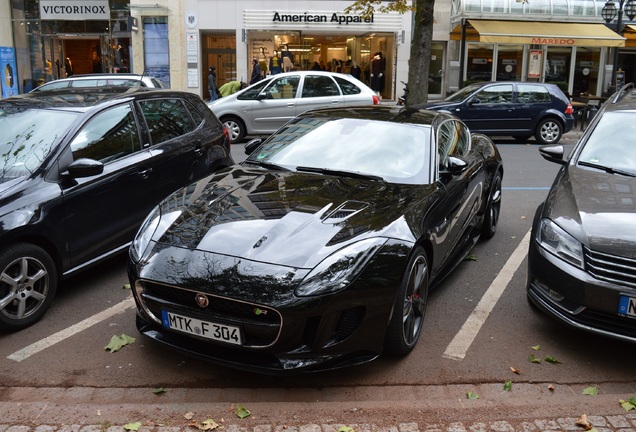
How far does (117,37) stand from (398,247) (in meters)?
24.4

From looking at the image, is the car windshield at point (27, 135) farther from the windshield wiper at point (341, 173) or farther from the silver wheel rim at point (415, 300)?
the silver wheel rim at point (415, 300)

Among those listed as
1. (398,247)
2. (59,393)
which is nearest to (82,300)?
(59,393)

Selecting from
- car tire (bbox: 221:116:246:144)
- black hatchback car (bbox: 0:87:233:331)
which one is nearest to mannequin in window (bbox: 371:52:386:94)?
A: car tire (bbox: 221:116:246:144)

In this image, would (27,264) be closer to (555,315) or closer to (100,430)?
(100,430)

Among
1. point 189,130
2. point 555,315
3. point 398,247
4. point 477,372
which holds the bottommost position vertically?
point 477,372

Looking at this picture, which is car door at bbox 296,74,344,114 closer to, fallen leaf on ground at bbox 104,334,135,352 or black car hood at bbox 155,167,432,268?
black car hood at bbox 155,167,432,268

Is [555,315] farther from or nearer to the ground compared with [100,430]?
farther from the ground

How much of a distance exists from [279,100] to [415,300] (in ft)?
35.6

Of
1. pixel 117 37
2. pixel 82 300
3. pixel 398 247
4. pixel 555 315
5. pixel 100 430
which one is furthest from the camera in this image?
pixel 117 37

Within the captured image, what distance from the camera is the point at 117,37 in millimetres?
25562

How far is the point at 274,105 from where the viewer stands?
14.5 meters

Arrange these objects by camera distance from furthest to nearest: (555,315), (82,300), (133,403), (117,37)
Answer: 1. (117,37)
2. (82,300)
3. (555,315)
4. (133,403)

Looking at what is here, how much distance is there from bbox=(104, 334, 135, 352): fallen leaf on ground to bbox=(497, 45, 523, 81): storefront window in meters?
24.0

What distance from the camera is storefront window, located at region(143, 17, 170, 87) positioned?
961 inches
